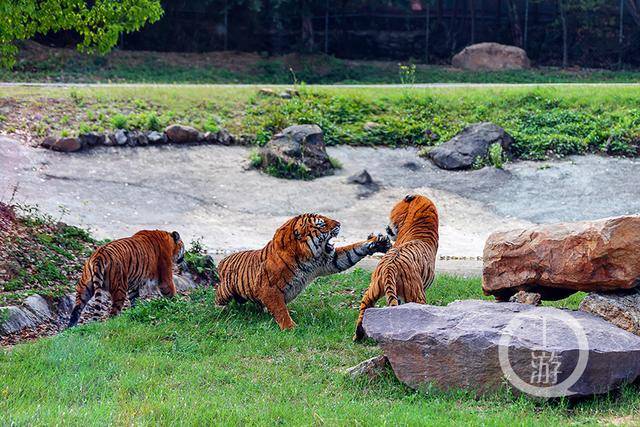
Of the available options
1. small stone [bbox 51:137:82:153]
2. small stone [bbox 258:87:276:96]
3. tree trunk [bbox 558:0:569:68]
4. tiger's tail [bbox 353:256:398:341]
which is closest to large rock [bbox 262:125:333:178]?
small stone [bbox 258:87:276:96]

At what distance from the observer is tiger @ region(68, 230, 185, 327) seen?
10.4m

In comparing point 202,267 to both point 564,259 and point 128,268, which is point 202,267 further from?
point 564,259

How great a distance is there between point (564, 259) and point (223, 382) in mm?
2927

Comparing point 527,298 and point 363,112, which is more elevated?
point 363,112

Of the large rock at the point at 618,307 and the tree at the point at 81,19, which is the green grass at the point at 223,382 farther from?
the tree at the point at 81,19

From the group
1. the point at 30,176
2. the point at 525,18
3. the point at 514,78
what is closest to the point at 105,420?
the point at 30,176

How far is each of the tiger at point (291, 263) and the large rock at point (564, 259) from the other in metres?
1.66

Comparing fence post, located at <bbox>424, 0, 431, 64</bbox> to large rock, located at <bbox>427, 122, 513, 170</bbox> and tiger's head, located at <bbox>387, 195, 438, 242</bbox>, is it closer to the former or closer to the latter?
large rock, located at <bbox>427, 122, 513, 170</bbox>

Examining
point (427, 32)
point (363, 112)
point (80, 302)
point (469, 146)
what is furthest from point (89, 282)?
point (427, 32)

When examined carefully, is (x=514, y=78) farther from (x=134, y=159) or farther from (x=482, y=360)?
(x=482, y=360)

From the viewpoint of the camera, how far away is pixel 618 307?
784 centimetres

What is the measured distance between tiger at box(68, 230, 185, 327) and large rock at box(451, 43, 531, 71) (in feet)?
69.2

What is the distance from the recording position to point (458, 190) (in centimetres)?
1975

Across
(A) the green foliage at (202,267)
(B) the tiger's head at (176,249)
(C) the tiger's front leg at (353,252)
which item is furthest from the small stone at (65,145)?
(C) the tiger's front leg at (353,252)
